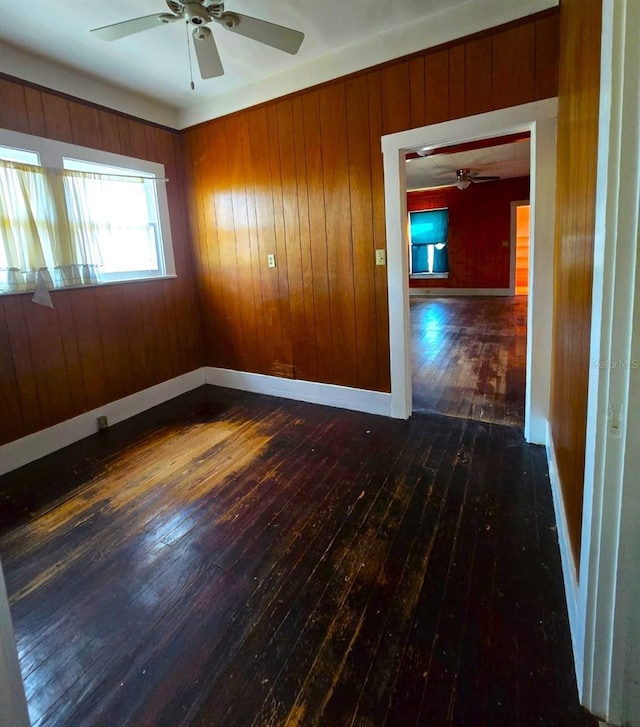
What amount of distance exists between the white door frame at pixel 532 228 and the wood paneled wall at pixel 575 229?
241mm

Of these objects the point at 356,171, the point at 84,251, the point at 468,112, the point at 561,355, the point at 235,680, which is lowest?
the point at 235,680

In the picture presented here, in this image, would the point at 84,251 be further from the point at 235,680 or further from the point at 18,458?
the point at 235,680

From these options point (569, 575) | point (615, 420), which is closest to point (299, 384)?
point (569, 575)

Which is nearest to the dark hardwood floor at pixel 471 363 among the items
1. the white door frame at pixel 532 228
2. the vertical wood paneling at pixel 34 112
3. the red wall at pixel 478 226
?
the white door frame at pixel 532 228

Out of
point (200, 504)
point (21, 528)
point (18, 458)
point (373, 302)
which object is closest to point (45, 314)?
point (18, 458)

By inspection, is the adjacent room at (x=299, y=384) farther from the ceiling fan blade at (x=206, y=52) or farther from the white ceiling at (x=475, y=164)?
the white ceiling at (x=475, y=164)

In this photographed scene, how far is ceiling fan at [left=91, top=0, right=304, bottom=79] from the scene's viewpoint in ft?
6.91

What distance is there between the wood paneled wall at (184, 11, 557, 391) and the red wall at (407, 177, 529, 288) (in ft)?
24.9

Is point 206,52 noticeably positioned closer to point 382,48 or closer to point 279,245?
point 382,48

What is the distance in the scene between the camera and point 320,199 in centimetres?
338

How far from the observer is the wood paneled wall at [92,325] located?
9.45 feet

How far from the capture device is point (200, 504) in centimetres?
235

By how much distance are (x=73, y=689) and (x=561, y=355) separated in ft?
7.68

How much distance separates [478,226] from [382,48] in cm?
778
